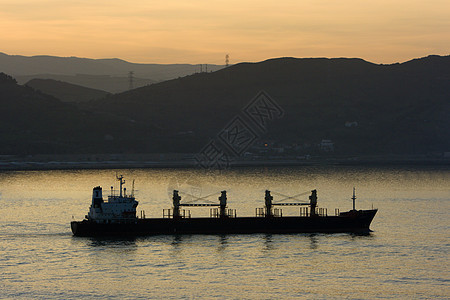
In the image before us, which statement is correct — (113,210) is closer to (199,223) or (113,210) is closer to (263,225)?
(199,223)

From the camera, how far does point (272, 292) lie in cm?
6662

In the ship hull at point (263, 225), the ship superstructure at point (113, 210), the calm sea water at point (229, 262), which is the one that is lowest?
the calm sea water at point (229, 262)

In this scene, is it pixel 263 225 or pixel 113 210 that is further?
pixel 263 225

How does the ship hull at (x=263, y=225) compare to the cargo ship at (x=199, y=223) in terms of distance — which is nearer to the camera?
the cargo ship at (x=199, y=223)

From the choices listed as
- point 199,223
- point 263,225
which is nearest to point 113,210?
point 199,223

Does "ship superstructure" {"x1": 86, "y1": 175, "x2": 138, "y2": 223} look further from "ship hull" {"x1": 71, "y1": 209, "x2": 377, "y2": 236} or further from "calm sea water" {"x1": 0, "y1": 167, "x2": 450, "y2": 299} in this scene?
"calm sea water" {"x1": 0, "y1": 167, "x2": 450, "y2": 299}

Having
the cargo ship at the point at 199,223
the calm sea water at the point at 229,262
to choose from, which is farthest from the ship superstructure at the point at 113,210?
the calm sea water at the point at 229,262

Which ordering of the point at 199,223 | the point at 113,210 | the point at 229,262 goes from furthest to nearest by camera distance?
the point at 199,223 < the point at 113,210 < the point at 229,262

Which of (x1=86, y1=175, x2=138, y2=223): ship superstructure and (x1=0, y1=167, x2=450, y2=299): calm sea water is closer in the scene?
(x1=0, y1=167, x2=450, y2=299): calm sea water

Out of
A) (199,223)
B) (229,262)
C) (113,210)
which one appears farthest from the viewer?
(199,223)

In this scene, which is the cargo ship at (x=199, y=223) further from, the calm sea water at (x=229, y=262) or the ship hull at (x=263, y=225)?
the calm sea water at (x=229, y=262)

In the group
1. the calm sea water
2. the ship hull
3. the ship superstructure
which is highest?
the ship superstructure

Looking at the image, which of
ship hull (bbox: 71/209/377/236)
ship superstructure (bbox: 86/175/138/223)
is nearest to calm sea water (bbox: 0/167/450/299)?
ship hull (bbox: 71/209/377/236)

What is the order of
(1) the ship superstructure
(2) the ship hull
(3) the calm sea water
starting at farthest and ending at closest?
1. (2) the ship hull
2. (1) the ship superstructure
3. (3) the calm sea water
